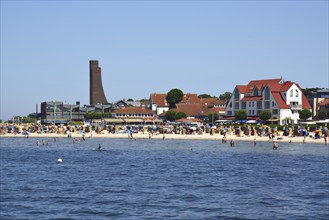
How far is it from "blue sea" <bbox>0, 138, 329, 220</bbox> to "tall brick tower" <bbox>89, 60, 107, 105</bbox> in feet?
434

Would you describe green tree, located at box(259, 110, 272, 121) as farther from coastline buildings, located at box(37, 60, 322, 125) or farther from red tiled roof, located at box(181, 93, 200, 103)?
red tiled roof, located at box(181, 93, 200, 103)

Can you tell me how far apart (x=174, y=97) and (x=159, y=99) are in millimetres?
8812

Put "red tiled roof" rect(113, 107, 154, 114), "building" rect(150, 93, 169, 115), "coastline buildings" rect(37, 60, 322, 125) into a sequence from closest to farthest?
"coastline buildings" rect(37, 60, 322, 125)
"red tiled roof" rect(113, 107, 154, 114)
"building" rect(150, 93, 169, 115)

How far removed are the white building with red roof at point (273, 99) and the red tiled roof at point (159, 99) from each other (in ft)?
114

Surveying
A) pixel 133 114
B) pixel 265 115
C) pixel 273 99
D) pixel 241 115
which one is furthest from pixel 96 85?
pixel 265 115

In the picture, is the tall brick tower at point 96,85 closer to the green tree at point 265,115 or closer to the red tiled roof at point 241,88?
the red tiled roof at point 241,88

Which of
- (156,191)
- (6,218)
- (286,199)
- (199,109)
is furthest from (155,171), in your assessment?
(199,109)

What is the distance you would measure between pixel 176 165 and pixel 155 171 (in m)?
5.54

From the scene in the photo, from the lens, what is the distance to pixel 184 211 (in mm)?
27906

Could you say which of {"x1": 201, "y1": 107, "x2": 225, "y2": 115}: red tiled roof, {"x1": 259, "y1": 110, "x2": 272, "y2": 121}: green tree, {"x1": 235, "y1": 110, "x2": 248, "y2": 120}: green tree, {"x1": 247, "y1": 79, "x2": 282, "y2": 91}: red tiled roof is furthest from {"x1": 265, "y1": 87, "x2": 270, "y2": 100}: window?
{"x1": 201, "y1": 107, "x2": 225, "y2": 115}: red tiled roof

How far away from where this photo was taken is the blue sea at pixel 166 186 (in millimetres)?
27797

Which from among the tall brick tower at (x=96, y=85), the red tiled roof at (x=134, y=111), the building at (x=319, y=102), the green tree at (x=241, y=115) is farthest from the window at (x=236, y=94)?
the tall brick tower at (x=96, y=85)

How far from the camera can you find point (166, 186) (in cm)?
3606

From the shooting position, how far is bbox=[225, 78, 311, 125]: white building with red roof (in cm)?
11121
